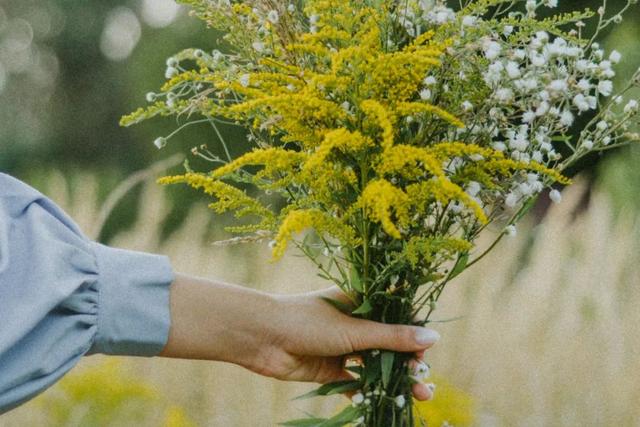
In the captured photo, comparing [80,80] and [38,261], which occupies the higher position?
[80,80]

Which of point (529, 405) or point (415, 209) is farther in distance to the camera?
point (529, 405)

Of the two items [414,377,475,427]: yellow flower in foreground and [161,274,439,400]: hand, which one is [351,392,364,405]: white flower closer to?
[161,274,439,400]: hand

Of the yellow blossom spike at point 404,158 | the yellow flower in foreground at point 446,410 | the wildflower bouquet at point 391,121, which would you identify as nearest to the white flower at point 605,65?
the wildflower bouquet at point 391,121

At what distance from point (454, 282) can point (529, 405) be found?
14.4 inches

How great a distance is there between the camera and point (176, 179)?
55.8 inches

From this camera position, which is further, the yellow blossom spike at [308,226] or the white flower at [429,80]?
the white flower at [429,80]

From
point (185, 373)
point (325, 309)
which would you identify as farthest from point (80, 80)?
point (325, 309)

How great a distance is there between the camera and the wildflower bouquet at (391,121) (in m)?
1.29

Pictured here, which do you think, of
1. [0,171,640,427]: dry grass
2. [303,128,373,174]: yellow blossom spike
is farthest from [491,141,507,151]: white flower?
[0,171,640,427]: dry grass

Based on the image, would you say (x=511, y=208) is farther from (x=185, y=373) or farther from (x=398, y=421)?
(x=185, y=373)

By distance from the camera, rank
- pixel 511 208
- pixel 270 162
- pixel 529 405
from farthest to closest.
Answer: pixel 529 405
pixel 511 208
pixel 270 162

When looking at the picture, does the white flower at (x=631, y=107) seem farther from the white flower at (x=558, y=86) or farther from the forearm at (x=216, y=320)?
the forearm at (x=216, y=320)

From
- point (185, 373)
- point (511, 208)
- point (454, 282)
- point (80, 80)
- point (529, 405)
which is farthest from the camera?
point (80, 80)

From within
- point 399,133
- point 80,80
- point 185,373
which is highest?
point 80,80
